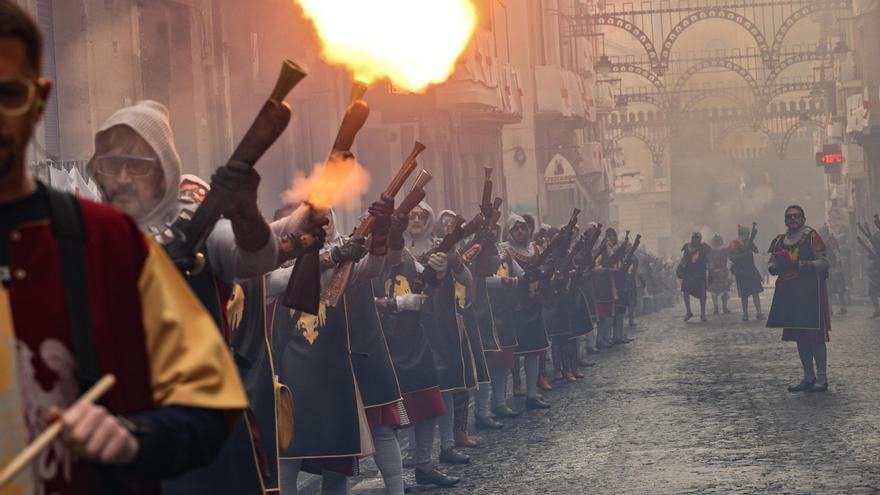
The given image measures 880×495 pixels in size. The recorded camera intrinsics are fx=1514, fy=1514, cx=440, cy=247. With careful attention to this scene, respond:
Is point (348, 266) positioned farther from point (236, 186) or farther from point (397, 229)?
point (236, 186)

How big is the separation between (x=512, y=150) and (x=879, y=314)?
1487cm

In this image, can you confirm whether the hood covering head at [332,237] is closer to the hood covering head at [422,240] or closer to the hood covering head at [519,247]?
the hood covering head at [422,240]

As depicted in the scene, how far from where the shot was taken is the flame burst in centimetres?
1499

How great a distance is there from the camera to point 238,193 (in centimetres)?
410

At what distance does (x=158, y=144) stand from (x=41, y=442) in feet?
6.94

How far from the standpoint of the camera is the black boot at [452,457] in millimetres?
10656

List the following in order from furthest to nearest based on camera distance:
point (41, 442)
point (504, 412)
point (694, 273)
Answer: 1. point (694, 273)
2. point (504, 412)
3. point (41, 442)

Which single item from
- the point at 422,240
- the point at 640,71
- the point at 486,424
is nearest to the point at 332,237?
the point at 422,240

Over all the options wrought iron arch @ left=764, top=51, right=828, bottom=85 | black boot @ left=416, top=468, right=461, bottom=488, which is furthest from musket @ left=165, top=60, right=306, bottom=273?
wrought iron arch @ left=764, top=51, right=828, bottom=85

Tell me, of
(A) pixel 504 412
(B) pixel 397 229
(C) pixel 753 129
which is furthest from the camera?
(C) pixel 753 129

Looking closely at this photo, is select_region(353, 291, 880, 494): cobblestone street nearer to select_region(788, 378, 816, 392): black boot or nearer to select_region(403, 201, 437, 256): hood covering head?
select_region(788, 378, 816, 392): black boot

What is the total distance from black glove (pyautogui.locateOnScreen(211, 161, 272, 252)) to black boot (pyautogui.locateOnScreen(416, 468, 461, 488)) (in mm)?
5606

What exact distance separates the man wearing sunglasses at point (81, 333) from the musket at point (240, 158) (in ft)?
5.26

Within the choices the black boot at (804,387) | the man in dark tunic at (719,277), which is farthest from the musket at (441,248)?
the man in dark tunic at (719,277)
